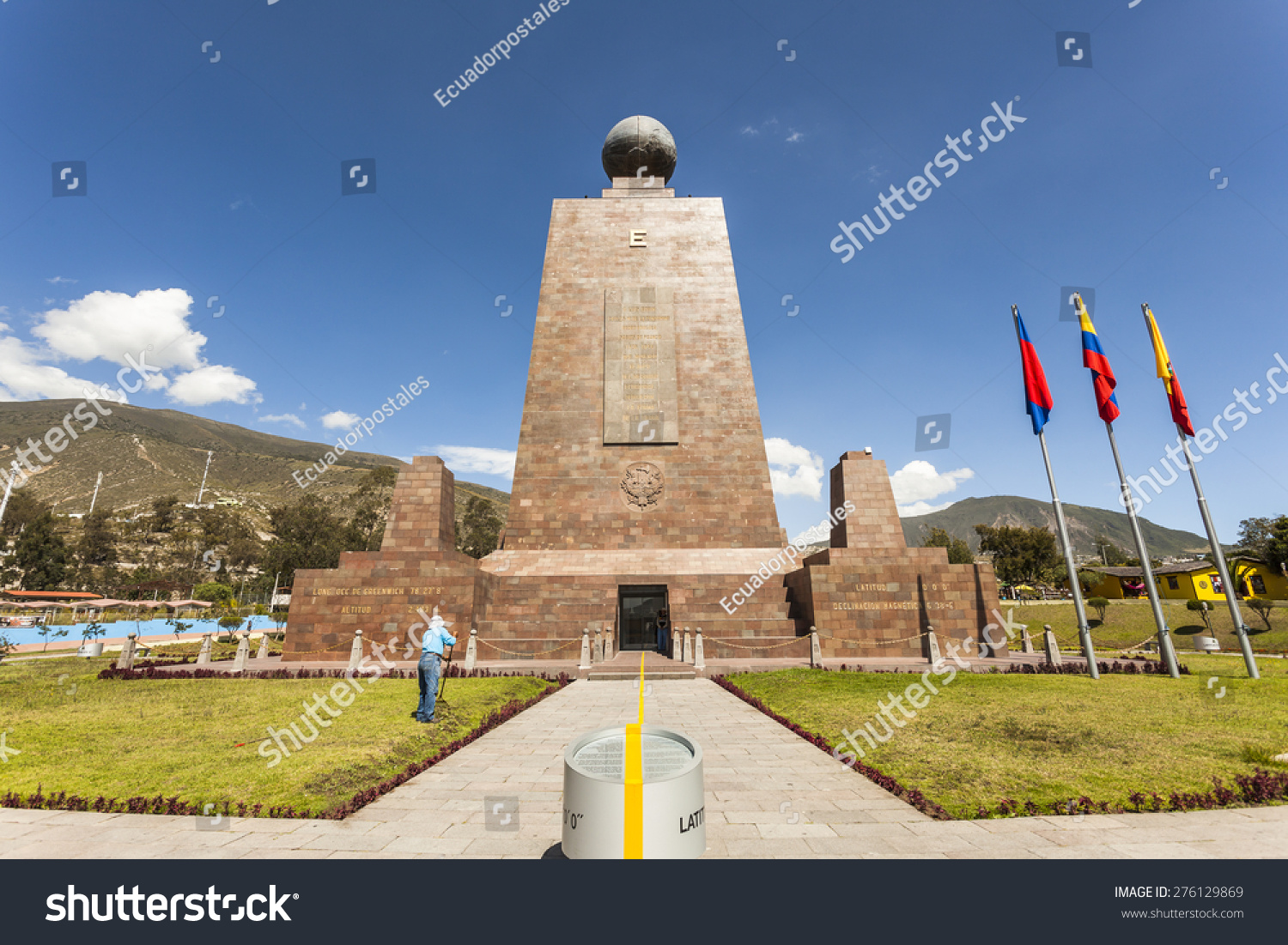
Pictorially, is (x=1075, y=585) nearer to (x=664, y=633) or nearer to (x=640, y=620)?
(x=664, y=633)

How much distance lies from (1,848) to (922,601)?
65.9ft

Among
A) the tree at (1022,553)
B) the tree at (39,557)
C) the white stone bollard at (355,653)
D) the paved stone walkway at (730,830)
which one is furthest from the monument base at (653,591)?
the tree at (39,557)

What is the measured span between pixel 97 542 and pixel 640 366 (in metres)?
78.9

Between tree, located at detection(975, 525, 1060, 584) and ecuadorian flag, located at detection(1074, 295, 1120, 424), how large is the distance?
178ft

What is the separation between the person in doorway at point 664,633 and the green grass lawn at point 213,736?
281 inches

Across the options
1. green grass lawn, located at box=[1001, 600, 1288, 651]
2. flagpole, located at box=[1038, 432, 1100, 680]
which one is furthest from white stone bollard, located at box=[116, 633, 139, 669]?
green grass lawn, located at box=[1001, 600, 1288, 651]

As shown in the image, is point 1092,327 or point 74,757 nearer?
point 74,757

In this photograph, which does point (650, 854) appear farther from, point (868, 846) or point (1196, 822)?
point (1196, 822)

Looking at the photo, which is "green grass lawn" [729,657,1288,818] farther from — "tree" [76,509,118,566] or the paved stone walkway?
"tree" [76,509,118,566]

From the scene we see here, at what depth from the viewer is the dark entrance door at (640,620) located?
2172cm

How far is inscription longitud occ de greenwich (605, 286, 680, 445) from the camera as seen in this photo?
2347 centimetres

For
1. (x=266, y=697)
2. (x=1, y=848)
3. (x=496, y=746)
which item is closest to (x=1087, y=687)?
(x=496, y=746)

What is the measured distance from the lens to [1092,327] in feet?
48.1
